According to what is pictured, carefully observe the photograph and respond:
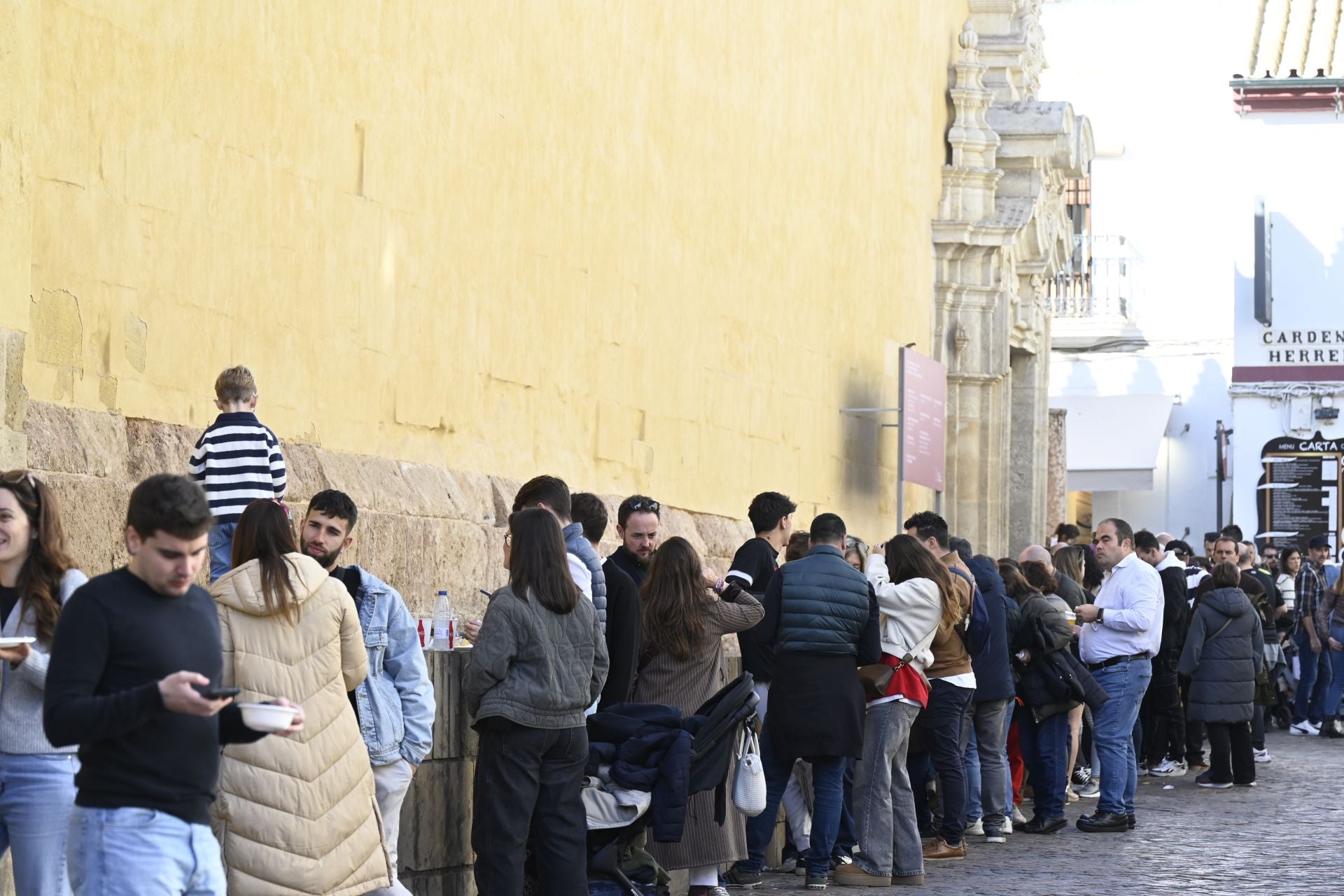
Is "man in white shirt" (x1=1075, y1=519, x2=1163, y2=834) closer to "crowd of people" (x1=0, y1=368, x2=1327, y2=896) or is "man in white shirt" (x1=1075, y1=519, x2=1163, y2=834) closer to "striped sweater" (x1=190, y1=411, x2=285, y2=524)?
"crowd of people" (x1=0, y1=368, x2=1327, y2=896)

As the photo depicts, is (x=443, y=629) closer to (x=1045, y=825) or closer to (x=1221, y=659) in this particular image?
(x=1045, y=825)

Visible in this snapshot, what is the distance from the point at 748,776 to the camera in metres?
7.33

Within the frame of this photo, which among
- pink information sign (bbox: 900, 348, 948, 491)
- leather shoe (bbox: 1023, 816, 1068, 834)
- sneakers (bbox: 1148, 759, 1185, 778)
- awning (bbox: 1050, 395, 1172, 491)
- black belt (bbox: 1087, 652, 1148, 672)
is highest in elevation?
awning (bbox: 1050, 395, 1172, 491)

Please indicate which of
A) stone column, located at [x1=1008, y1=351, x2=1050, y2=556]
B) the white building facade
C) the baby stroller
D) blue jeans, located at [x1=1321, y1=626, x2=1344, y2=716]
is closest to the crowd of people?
the baby stroller

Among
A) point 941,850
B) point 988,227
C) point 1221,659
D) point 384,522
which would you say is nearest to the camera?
point 384,522

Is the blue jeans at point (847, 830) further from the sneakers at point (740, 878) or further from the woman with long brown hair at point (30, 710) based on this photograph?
the woman with long brown hair at point (30, 710)

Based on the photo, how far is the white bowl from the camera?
156 inches

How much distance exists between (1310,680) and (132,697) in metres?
15.0

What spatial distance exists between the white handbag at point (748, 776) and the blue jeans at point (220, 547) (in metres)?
1.89

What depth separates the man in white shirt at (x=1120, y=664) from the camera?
10.2 meters

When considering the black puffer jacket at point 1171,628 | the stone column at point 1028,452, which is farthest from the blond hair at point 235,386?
the stone column at point 1028,452

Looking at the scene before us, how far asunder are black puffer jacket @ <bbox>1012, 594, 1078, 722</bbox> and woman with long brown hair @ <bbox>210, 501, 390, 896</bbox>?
228 inches

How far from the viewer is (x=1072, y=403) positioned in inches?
1107

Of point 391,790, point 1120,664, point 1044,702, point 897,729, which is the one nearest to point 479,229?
point 897,729
